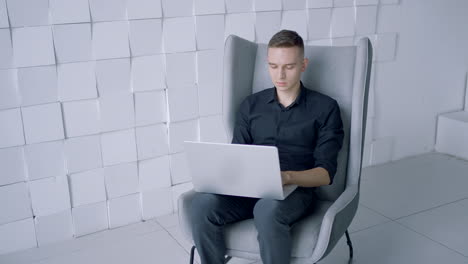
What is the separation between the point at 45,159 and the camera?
214cm

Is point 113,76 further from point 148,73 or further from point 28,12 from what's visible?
point 28,12

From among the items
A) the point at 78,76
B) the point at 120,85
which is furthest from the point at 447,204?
the point at 78,76

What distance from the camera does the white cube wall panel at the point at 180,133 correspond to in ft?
7.96

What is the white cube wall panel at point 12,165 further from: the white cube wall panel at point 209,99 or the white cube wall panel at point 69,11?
the white cube wall panel at point 209,99

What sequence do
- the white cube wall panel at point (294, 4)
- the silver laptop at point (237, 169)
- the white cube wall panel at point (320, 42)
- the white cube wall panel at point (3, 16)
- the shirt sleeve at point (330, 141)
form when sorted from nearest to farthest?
the silver laptop at point (237, 169)
the shirt sleeve at point (330, 141)
the white cube wall panel at point (3, 16)
the white cube wall panel at point (294, 4)
the white cube wall panel at point (320, 42)

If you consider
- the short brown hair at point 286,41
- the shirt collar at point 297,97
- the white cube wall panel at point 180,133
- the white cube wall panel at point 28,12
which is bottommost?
the white cube wall panel at point 180,133

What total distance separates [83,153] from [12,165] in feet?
1.02

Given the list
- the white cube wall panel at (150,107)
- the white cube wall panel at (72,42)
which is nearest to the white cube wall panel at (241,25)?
the white cube wall panel at (150,107)

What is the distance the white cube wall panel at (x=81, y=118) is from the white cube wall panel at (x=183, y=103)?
1.24ft

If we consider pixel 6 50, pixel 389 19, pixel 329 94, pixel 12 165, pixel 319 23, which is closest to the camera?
pixel 329 94

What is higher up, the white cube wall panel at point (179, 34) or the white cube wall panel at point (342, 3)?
the white cube wall panel at point (342, 3)

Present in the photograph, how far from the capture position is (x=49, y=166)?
7.07ft

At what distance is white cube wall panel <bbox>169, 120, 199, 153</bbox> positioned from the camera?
7.96 ft

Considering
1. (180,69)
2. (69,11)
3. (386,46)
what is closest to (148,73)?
(180,69)
